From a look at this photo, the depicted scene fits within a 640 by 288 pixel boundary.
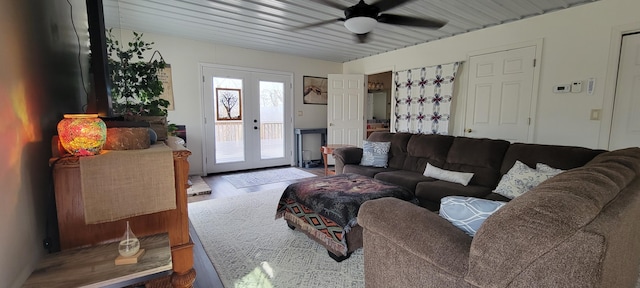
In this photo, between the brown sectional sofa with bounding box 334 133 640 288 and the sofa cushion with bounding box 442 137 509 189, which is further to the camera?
the sofa cushion with bounding box 442 137 509 189

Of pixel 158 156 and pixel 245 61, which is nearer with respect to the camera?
pixel 158 156

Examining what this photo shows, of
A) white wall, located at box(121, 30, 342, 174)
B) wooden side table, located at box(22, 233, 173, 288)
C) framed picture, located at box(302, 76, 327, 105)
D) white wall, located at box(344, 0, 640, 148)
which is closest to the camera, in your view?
wooden side table, located at box(22, 233, 173, 288)

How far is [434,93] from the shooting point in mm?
4227

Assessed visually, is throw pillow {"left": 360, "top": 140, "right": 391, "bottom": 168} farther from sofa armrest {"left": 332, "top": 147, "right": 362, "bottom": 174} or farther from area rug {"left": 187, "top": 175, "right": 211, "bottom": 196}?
area rug {"left": 187, "top": 175, "right": 211, "bottom": 196}

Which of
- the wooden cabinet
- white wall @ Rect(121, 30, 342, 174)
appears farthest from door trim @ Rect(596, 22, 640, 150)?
white wall @ Rect(121, 30, 342, 174)

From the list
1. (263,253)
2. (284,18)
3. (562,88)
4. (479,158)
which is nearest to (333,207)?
(263,253)

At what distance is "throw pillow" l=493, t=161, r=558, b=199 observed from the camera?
2.07m

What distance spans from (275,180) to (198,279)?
2.68m

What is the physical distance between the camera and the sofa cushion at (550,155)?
2.19 metres

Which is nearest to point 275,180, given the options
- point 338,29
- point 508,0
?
point 338,29

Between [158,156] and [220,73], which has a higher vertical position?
[220,73]

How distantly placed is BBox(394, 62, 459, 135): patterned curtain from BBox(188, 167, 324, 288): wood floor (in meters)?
1.85

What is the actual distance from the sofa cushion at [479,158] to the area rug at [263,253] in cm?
153

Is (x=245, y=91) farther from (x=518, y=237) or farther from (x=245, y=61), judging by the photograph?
(x=518, y=237)
